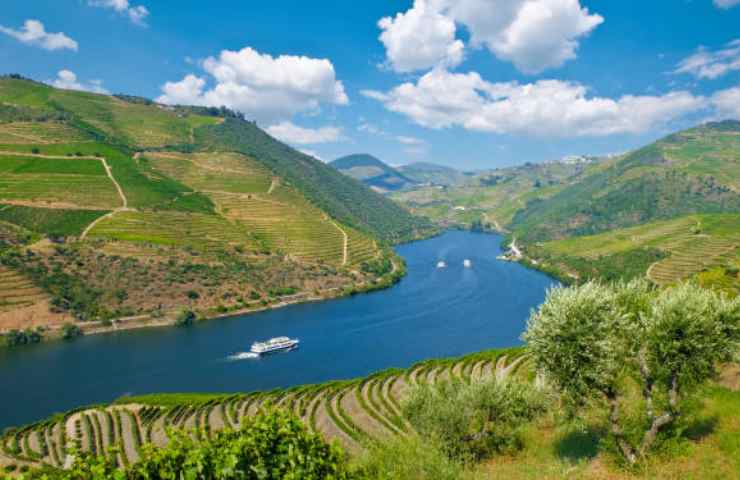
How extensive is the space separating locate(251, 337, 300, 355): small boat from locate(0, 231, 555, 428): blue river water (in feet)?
6.29

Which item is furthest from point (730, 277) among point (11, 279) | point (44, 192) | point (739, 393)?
point (44, 192)

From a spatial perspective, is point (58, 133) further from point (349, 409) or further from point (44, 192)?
point (349, 409)

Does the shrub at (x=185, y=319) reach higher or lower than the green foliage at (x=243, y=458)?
lower

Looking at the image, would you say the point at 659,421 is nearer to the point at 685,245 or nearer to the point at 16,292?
the point at 16,292

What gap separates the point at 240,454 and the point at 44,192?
166m

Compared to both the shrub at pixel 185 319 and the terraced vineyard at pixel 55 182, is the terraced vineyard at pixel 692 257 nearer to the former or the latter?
the shrub at pixel 185 319

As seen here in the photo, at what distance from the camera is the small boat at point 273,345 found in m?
93.2

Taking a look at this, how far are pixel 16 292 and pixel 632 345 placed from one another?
122 metres

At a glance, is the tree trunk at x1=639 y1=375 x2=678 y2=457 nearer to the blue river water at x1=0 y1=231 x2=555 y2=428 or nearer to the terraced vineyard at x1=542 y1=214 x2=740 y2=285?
the blue river water at x1=0 y1=231 x2=555 y2=428

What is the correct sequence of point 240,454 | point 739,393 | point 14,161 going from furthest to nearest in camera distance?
point 14,161 < point 739,393 < point 240,454

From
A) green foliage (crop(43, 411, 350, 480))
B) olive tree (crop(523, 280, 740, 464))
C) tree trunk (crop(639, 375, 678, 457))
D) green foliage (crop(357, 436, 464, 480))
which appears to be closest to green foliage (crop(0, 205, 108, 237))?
green foliage (crop(357, 436, 464, 480))

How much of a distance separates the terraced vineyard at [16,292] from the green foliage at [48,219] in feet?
75.3

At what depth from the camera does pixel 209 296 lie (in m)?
121

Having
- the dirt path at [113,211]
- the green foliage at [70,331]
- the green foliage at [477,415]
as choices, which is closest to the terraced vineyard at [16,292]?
the green foliage at [70,331]
